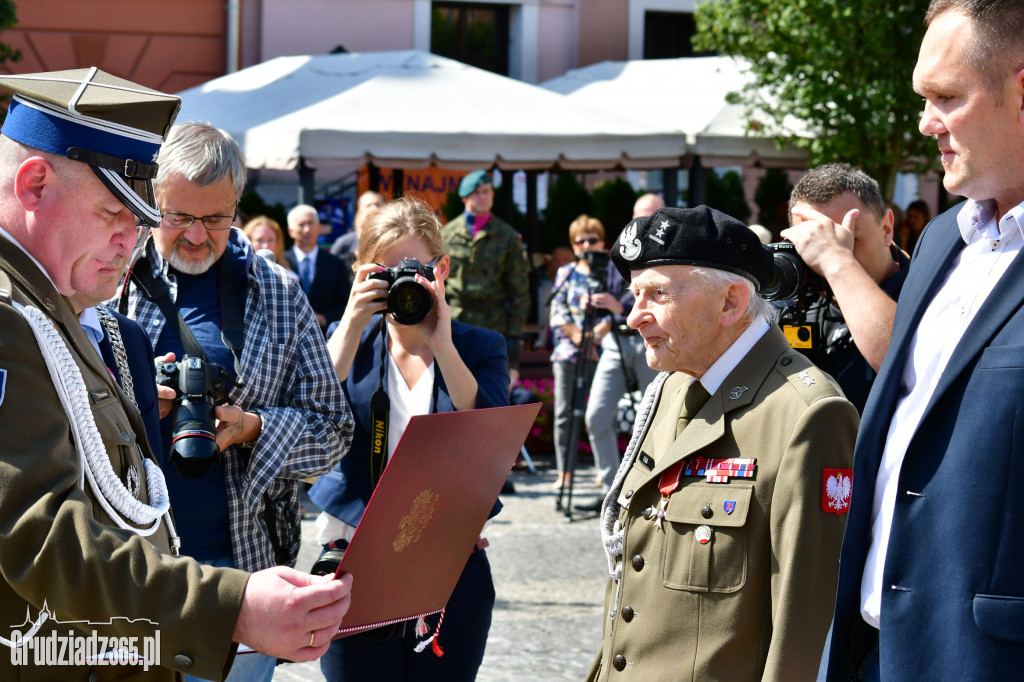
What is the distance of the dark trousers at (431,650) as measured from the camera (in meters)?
3.20

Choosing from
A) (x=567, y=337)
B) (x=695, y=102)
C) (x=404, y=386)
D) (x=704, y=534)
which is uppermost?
(x=695, y=102)

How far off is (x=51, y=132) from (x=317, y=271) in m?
7.20

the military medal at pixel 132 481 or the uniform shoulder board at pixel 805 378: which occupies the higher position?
the uniform shoulder board at pixel 805 378

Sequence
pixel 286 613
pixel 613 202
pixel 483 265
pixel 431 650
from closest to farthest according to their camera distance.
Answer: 1. pixel 286 613
2. pixel 431 650
3. pixel 483 265
4. pixel 613 202

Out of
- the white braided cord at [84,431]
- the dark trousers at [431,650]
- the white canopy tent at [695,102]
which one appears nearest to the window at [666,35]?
the white canopy tent at [695,102]

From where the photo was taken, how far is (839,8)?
11094 millimetres

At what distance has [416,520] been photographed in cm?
207

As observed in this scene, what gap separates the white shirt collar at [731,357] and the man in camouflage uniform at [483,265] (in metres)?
6.23

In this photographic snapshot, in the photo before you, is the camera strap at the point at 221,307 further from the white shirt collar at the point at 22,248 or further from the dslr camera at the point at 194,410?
the white shirt collar at the point at 22,248

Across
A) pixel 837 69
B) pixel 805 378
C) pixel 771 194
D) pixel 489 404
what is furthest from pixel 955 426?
pixel 771 194

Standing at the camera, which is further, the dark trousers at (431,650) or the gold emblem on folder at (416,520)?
the dark trousers at (431,650)

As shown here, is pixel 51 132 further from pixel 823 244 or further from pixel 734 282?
pixel 823 244

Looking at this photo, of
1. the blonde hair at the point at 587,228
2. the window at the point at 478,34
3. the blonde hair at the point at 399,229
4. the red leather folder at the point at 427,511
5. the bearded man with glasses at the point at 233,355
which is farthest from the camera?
the window at the point at 478,34

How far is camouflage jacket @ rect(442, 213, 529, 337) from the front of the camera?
898 centimetres
